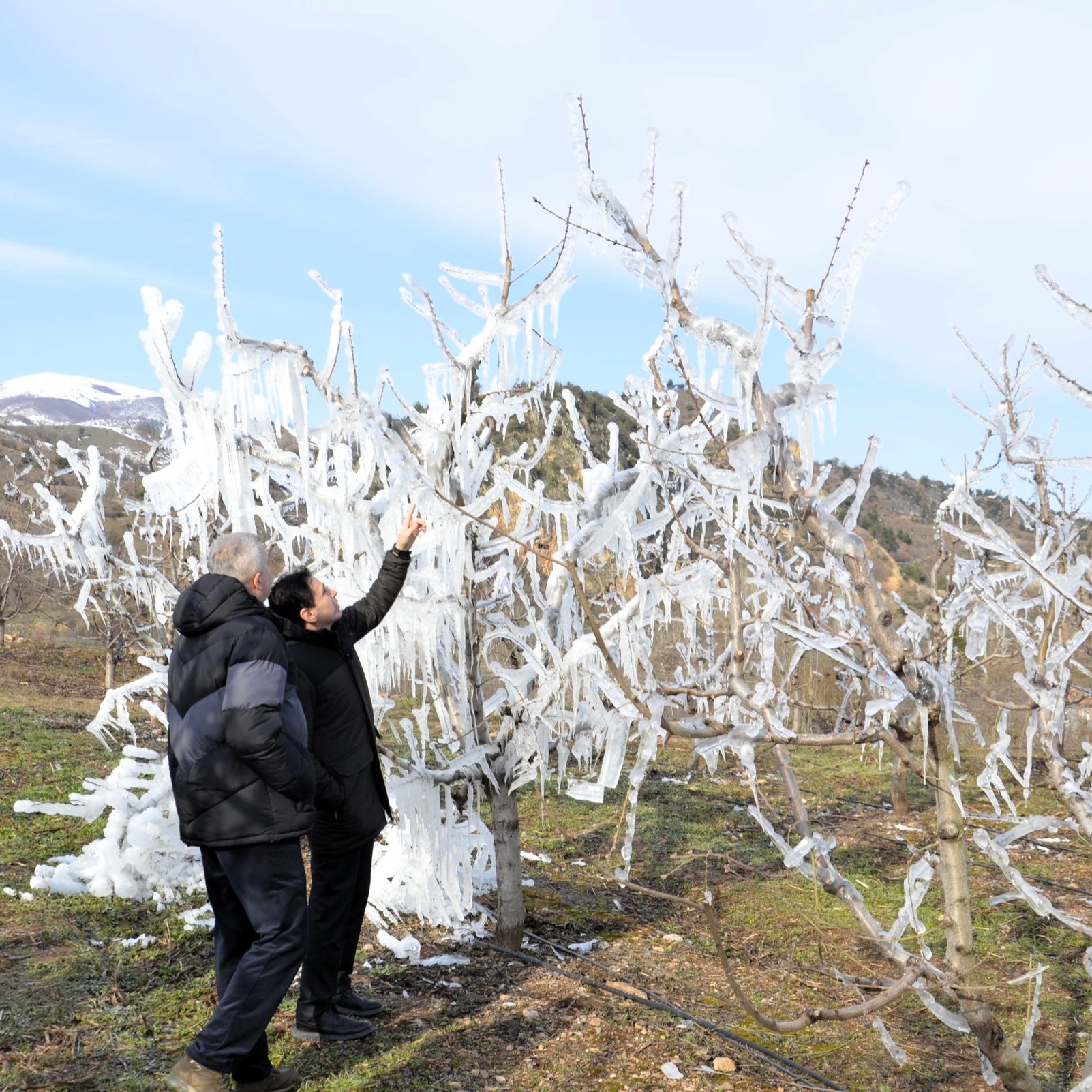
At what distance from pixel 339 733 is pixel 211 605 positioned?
0.83m

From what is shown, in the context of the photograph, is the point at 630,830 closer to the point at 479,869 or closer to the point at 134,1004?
the point at 134,1004

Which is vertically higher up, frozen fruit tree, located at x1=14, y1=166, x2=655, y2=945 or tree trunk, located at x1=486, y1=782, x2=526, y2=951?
frozen fruit tree, located at x1=14, y1=166, x2=655, y2=945

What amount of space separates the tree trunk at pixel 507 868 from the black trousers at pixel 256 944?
5.88 ft

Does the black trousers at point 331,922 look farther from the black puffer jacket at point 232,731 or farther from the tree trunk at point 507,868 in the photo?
the tree trunk at point 507,868

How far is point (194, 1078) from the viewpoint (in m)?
2.72

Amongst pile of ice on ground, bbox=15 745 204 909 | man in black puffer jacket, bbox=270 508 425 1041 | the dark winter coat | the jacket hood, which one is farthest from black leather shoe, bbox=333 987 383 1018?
pile of ice on ground, bbox=15 745 204 909

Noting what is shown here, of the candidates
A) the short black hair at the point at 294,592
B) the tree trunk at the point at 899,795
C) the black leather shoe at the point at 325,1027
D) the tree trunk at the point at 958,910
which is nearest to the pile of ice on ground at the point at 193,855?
the black leather shoe at the point at 325,1027

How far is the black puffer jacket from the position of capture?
2.70 meters

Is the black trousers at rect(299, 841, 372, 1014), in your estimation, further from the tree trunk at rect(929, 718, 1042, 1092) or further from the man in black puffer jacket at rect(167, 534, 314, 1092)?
the tree trunk at rect(929, 718, 1042, 1092)

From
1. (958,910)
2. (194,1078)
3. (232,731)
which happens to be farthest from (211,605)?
(958,910)

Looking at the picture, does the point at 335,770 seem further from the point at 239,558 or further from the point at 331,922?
the point at 239,558

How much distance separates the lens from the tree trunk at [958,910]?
239 centimetres

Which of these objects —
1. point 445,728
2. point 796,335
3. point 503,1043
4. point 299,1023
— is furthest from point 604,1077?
point 796,335

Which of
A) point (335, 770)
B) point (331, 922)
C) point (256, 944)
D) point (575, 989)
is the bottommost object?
point (575, 989)
